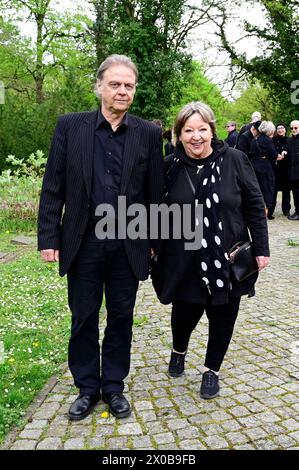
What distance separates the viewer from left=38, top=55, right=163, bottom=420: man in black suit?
3037mm

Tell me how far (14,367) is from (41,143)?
33.2 ft

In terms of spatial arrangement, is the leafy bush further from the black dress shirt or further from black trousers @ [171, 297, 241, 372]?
the black dress shirt

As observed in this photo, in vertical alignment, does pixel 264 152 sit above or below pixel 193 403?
above

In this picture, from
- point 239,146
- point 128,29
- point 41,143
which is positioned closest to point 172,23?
point 128,29

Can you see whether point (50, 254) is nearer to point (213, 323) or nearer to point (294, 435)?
point (213, 323)

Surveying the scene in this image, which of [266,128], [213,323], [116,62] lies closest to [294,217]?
[266,128]

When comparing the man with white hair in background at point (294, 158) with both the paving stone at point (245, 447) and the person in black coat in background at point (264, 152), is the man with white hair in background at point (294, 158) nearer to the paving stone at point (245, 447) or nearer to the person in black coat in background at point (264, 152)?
the person in black coat in background at point (264, 152)

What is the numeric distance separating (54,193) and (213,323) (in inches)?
56.6

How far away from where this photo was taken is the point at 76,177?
3.04 metres

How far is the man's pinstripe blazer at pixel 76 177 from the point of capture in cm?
304

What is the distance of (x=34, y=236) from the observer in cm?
935
